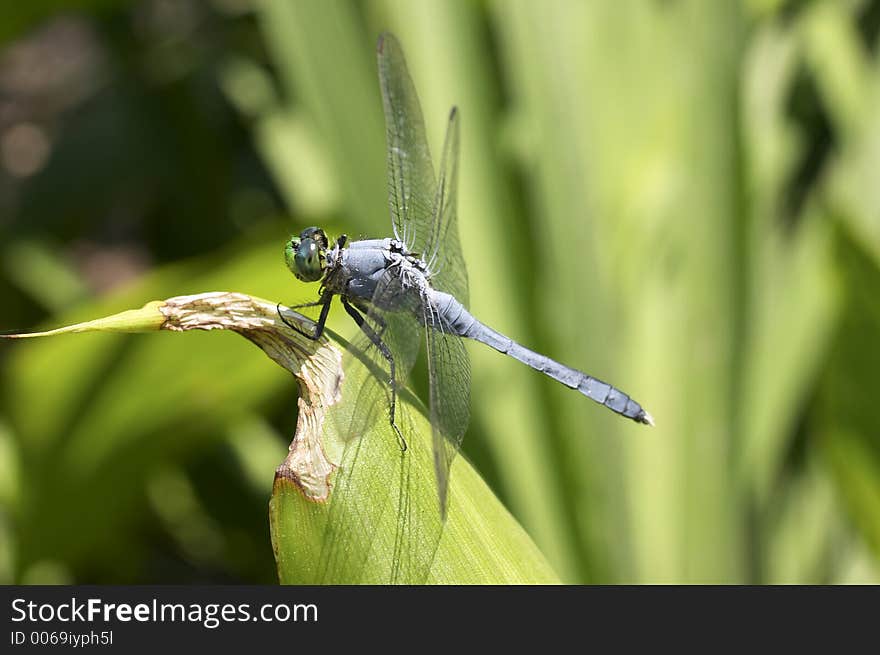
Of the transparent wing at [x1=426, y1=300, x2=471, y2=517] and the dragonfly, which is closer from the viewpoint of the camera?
the transparent wing at [x1=426, y1=300, x2=471, y2=517]

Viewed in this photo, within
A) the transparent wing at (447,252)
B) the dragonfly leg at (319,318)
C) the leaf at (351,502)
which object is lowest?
the leaf at (351,502)

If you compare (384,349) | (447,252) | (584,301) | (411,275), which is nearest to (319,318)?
(384,349)

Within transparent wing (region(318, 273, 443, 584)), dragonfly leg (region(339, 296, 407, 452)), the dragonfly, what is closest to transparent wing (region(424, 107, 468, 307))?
the dragonfly

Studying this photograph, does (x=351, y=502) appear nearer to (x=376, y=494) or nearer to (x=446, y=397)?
(x=376, y=494)

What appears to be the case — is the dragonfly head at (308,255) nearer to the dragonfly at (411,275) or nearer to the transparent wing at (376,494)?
the dragonfly at (411,275)

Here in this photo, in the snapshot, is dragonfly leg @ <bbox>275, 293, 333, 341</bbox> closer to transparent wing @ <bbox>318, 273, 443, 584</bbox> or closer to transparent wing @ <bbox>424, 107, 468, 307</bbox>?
transparent wing @ <bbox>318, 273, 443, 584</bbox>

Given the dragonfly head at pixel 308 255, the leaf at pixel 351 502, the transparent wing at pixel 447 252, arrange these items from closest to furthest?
the leaf at pixel 351 502, the dragonfly head at pixel 308 255, the transparent wing at pixel 447 252

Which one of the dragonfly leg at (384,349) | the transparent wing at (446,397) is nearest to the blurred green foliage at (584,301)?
the dragonfly leg at (384,349)
